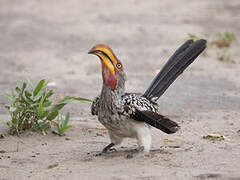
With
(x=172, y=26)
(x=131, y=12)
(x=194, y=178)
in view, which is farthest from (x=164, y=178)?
(x=131, y=12)

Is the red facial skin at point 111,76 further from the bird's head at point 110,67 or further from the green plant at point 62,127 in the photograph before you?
the green plant at point 62,127

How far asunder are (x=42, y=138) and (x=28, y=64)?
3944mm

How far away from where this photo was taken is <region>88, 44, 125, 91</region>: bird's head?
471cm

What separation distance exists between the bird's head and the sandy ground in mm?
778

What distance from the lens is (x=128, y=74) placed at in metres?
9.05

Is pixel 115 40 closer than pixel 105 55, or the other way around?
pixel 105 55

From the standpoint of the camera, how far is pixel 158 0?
48.6 feet

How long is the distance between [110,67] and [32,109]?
133 centimetres

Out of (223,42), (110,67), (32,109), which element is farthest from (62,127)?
(223,42)

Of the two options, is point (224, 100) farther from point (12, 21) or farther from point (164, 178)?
point (12, 21)

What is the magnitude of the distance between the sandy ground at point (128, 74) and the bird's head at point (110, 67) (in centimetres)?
78

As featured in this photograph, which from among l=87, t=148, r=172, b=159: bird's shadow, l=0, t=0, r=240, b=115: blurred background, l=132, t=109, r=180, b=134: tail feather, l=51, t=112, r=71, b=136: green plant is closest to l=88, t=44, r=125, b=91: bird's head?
l=132, t=109, r=180, b=134: tail feather

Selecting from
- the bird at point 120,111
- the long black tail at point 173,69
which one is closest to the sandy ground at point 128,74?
the bird at point 120,111

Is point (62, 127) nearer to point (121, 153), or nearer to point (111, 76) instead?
point (121, 153)
